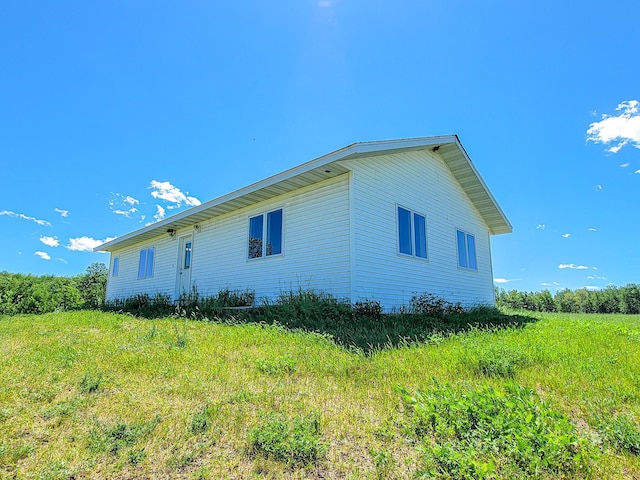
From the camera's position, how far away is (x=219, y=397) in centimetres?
309

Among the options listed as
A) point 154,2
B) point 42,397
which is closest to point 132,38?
point 154,2

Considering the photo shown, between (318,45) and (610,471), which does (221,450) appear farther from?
(318,45)

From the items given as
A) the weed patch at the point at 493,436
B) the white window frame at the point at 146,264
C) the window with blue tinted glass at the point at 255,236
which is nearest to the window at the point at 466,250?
the window with blue tinted glass at the point at 255,236

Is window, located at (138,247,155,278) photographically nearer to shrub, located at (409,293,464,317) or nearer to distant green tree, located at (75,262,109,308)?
distant green tree, located at (75,262,109,308)

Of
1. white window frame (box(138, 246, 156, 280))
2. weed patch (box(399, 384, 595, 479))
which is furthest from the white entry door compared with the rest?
weed patch (box(399, 384, 595, 479))

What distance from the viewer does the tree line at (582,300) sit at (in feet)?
110

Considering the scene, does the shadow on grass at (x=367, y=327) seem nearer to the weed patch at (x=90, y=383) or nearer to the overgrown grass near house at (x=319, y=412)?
the overgrown grass near house at (x=319, y=412)

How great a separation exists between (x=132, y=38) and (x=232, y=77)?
272 cm

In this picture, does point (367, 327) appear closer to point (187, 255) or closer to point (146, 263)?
point (187, 255)

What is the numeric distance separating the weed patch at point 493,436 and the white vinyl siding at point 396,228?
4970mm

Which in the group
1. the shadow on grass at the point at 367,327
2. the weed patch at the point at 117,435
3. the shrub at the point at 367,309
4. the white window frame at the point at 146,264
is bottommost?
the weed patch at the point at 117,435

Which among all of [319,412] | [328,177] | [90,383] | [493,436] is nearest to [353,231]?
[328,177]

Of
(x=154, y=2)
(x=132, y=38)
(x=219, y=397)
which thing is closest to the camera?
(x=219, y=397)

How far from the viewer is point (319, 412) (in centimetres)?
281
